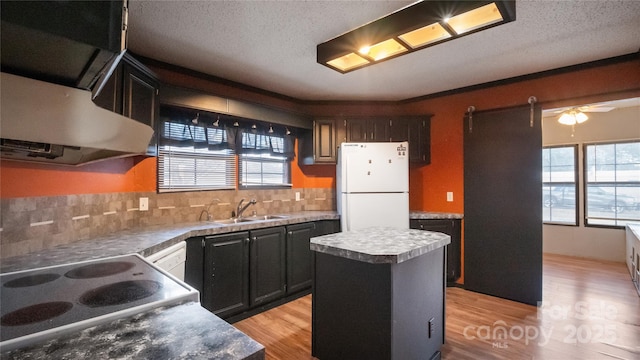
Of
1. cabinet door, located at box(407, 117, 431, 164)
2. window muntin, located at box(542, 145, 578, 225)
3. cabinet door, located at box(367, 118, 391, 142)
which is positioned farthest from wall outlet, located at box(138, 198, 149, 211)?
window muntin, located at box(542, 145, 578, 225)

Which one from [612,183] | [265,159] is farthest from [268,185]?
[612,183]

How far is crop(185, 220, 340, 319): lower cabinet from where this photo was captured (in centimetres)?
252

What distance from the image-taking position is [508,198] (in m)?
3.32

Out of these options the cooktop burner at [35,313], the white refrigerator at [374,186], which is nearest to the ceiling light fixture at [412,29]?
the white refrigerator at [374,186]

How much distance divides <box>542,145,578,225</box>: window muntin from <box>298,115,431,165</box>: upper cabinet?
280cm

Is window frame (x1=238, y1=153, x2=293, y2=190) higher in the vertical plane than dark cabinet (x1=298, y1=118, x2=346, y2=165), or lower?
lower

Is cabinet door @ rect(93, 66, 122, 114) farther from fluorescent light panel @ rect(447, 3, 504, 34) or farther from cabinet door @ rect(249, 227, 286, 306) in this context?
fluorescent light panel @ rect(447, 3, 504, 34)

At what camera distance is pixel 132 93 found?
2.27m

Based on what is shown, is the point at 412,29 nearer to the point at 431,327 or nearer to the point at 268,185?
the point at 431,327

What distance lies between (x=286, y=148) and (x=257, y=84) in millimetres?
901

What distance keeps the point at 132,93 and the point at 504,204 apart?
151 inches

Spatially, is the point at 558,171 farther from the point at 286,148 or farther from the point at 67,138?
the point at 67,138

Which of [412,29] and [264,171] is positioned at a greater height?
[412,29]

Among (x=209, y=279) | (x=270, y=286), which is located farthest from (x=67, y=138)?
(x=270, y=286)
